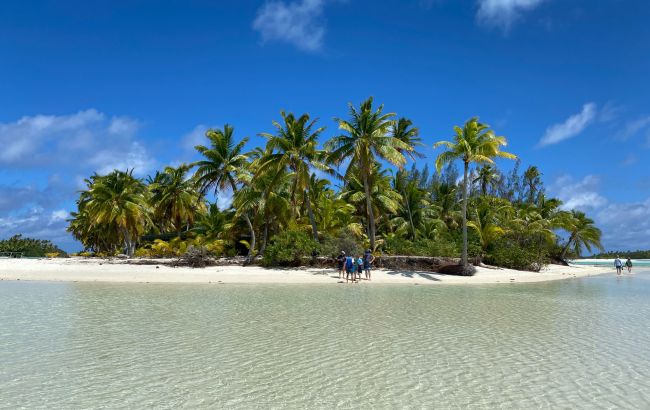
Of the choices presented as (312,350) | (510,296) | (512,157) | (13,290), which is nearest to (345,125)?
(512,157)

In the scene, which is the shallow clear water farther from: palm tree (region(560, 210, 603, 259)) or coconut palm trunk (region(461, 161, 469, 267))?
palm tree (region(560, 210, 603, 259))

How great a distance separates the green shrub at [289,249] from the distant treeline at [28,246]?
42.3 m

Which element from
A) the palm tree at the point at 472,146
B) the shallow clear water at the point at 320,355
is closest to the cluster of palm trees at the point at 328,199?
the palm tree at the point at 472,146

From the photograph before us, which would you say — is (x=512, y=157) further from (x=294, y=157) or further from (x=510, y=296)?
(x=294, y=157)

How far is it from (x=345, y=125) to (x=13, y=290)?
19355 mm

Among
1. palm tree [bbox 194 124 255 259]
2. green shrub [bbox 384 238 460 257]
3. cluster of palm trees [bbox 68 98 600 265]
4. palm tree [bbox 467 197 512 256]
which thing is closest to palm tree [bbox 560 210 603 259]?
cluster of palm trees [bbox 68 98 600 265]

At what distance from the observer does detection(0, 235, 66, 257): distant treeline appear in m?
60.6

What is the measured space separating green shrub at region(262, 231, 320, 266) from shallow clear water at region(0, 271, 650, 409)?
13143mm

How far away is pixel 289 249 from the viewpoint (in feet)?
92.1

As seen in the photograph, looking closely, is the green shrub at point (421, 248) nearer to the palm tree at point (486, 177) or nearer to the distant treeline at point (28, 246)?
the palm tree at point (486, 177)

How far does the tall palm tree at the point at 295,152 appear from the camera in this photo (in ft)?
96.4

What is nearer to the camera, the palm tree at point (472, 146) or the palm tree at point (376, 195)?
the palm tree at point (472, 146)

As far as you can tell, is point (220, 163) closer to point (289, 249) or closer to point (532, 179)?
point (289, 249)

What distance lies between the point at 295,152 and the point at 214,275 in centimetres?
943
